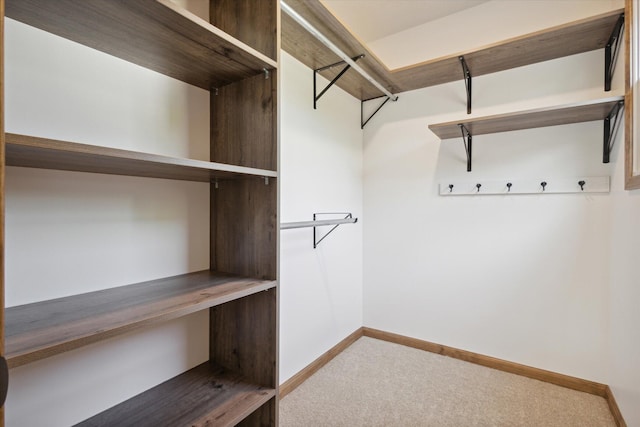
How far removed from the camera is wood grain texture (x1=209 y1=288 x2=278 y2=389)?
1226 mm

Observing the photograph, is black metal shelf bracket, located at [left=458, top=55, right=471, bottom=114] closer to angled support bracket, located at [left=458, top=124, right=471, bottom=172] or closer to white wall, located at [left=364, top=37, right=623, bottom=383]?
white wall, located at [left=364, top=37, right=623, bottom=383]

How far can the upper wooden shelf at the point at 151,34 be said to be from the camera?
81 cm

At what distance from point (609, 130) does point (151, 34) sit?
2.40 metres

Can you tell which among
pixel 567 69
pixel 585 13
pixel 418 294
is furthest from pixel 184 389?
pixel 585 13

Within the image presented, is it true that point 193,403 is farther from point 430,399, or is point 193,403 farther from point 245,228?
point 430,399

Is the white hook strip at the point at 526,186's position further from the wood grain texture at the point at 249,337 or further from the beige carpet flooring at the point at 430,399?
the wood grain texture at the point at 249,337

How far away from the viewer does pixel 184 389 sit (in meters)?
1.18

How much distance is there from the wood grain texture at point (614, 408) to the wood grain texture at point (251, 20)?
7.97ft

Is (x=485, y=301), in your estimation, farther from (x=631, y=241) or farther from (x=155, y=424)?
(x=155, y=424)

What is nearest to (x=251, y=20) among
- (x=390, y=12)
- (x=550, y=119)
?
(x=390, y=12)

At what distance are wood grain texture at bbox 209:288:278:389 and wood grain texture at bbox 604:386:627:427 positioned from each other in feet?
5.91

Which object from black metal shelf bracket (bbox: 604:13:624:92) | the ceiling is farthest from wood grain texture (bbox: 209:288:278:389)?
black metal shelf bracket (bbox: 604:13:624:92)

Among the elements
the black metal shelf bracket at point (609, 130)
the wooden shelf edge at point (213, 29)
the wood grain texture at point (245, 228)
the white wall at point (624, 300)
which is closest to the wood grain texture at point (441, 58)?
the black metal shelf bracket at point (609, 130)

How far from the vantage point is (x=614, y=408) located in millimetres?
1686
